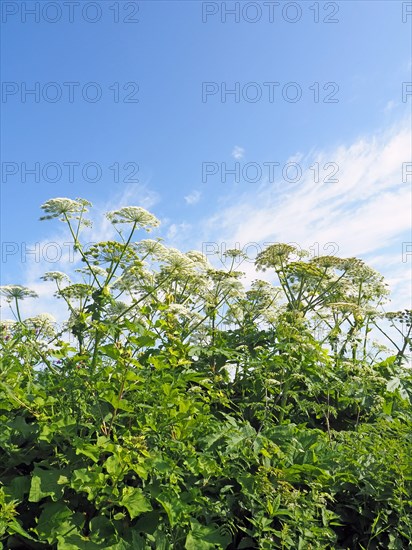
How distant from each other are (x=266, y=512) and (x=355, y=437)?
1.07 meters

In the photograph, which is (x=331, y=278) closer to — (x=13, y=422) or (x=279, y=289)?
(x=279, y=289)

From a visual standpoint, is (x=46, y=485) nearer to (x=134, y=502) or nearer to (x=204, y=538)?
(x=134, y=502)

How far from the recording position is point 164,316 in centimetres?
395

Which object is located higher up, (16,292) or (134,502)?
(16,292)

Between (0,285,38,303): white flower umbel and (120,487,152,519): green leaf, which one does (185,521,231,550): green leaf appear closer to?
(120,487,152,519): green leaf

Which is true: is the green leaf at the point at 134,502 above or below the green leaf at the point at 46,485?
below

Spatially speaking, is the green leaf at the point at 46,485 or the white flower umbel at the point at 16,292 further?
the white flower umbel at the point at 16,292

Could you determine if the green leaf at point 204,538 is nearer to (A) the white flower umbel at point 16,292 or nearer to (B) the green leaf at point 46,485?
Answer: (B) the green leaf at point 46,485

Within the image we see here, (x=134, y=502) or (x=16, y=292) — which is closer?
(x=134, y=502)

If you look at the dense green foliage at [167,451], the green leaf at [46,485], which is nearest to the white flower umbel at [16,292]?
the dense green foliage at [167,451]

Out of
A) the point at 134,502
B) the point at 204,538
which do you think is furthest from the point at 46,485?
the point at 204,538

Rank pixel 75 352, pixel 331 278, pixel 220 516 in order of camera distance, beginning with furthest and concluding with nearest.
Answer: pixel 331 278, pixel 75 352, pixel 220 516

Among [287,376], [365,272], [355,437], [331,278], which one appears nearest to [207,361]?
[287,376]

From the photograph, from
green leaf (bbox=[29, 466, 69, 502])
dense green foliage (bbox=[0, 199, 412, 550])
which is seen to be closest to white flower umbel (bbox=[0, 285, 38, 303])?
dense green foliage (bbox=[0, 199, 412, 550])
